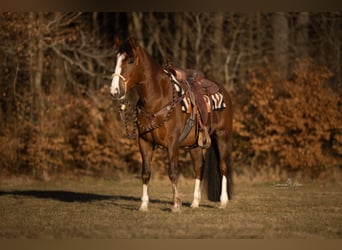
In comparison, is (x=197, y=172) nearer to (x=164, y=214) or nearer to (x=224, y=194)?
(x=224, y=194)

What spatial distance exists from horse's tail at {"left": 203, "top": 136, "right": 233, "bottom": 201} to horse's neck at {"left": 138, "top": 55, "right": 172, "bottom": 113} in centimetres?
192

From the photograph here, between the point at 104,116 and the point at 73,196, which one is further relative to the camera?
the point at 104,116

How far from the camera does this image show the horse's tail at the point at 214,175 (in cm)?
1197

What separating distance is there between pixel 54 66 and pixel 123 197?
8.49 meters

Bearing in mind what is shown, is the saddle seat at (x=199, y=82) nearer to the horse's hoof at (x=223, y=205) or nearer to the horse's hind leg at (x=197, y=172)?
the horse's hind leg at (x=197, y=172)

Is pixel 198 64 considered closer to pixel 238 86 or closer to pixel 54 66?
pixel 238 86

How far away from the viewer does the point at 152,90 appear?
414 inches

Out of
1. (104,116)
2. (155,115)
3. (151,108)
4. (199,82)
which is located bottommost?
(155,115)

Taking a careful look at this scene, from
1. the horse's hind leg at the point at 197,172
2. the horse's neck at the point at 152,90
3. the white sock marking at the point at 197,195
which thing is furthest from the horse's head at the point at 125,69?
the white sock marking at the point at 197,195

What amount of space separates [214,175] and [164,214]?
1.83 m

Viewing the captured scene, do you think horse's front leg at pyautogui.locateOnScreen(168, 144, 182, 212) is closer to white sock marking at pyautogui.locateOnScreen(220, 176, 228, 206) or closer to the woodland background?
white sock marking at pyautogui.locateOnScreen(220, 176, 228, 206)

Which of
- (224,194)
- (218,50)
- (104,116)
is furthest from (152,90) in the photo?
(218,50)

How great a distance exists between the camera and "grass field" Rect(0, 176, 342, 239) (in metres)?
8.72

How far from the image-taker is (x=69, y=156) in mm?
18734
